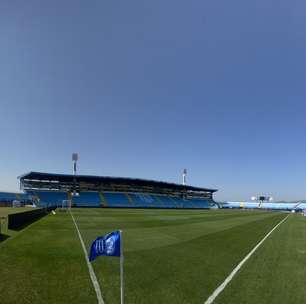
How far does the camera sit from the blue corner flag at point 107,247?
19.4ft

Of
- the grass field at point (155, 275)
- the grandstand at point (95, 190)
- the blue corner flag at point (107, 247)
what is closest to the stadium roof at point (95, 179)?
the grandstand at point (95, 190)

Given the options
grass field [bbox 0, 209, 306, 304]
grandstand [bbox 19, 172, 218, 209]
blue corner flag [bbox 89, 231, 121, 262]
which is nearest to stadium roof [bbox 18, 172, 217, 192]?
grandstand [bbox 19, 172, 218, 209]

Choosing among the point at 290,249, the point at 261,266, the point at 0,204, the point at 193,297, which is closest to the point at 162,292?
the point at 193,297

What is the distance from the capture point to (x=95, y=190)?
106 metres

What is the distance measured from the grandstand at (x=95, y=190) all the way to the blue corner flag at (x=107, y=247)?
250 feet

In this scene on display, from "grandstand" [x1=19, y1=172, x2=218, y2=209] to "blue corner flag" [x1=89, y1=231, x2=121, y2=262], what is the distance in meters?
76.1

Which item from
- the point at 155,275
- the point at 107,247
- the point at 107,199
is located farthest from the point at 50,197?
the point at 107,247

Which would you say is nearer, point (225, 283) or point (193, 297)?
point (193, 297)

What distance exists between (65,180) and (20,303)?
9470 centimetres

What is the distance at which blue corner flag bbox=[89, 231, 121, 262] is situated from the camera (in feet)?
19.4

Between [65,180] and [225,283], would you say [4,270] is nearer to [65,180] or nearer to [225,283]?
[225,283]

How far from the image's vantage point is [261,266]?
1102 centimetres

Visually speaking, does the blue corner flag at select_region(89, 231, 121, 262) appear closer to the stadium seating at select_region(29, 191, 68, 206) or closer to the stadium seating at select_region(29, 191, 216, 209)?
the stadium seating at select_region(29, 191, 216, 209)

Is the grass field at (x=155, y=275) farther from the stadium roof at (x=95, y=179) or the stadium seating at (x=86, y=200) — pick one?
the stadium roof at (x=95, y=179)
